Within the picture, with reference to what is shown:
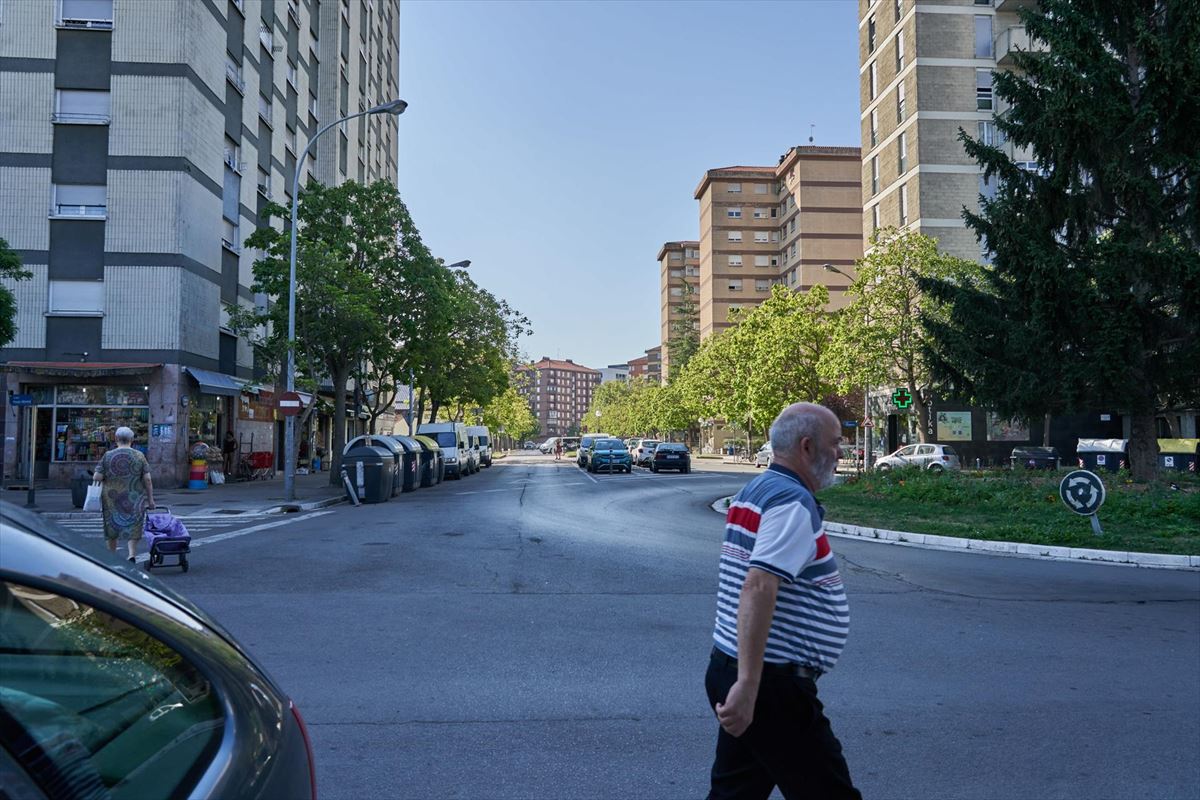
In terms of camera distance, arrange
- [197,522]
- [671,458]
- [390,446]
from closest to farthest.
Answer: [197,522] < [390,446] < [671,458]

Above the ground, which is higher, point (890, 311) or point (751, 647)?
point (890, 311)

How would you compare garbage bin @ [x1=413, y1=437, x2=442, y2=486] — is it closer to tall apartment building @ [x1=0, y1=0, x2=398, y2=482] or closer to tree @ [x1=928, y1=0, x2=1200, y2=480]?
tall apartment building @ [x1=0, y1=0, x2=398, y2=482]

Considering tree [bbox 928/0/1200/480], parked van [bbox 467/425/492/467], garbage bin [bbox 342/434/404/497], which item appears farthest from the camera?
parked van [bbox 467/425/492/467]

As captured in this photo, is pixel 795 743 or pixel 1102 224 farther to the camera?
pixel 1102 224

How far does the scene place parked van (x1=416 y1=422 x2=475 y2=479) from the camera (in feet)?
119

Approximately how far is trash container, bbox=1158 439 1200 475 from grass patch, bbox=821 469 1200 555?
11.5 m

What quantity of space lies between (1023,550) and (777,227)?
8737 cm

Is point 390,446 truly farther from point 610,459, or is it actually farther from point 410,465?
point 610,459

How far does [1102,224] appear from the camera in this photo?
19984mm

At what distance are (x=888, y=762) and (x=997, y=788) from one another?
502 millimetres

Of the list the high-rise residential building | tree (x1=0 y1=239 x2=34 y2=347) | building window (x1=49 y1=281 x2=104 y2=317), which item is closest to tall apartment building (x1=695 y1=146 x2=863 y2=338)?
the high-rise residential building

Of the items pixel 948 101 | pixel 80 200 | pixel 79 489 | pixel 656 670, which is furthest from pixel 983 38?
pixel 656 670

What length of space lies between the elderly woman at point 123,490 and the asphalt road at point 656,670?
789 mm

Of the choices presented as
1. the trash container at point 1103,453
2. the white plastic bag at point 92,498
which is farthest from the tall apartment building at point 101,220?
the trash container at point 1103,453
